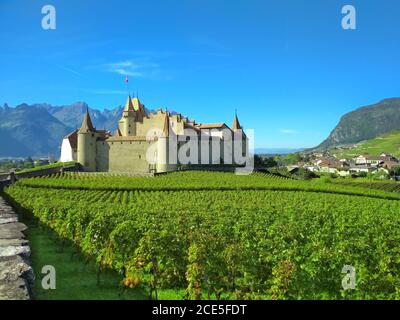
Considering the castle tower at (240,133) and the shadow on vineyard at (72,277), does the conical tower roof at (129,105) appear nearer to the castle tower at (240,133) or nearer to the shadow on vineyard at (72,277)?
the castle tower at (240,133)

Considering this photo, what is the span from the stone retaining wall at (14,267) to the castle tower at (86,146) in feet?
207

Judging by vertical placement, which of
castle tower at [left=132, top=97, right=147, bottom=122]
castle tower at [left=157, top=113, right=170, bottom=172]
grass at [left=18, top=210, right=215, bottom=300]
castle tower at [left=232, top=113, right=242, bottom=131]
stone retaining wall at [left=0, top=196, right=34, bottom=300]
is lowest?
grass at [left=18, top=210, right=215, bottom=300]

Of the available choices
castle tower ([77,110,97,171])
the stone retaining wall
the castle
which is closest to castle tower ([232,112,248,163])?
the castle

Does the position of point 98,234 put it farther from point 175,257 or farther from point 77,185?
point 77,185

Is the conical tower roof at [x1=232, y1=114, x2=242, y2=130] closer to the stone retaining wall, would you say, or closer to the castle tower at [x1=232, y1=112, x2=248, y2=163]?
the castle tower at [x1=232, y1=112, x2=248, y2=163]

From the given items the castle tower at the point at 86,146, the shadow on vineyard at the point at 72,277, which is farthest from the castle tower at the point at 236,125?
the shadow on vineyard at the point at 72,277

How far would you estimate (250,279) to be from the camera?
945cm

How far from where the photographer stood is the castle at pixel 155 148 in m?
A: 66.9

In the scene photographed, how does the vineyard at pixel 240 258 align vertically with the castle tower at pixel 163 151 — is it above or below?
below

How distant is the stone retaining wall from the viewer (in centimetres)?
561

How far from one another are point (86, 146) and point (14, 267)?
217 ft

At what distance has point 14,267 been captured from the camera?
6.48 meters
